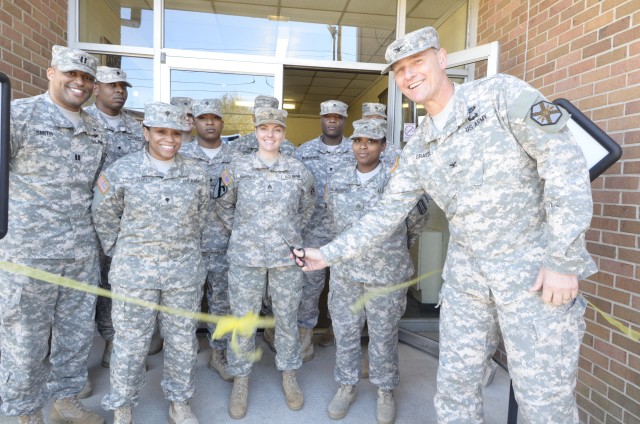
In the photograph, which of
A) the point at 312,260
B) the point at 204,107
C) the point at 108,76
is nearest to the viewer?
the point at 312,260

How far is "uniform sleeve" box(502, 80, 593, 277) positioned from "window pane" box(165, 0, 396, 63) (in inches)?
131

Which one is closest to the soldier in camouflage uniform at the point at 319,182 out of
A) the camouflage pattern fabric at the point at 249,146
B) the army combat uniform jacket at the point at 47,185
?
the camouflage pattern fabric at the point at 249,146

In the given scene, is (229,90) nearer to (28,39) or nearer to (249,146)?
(249,146)

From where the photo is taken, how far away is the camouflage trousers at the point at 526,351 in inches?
64.7

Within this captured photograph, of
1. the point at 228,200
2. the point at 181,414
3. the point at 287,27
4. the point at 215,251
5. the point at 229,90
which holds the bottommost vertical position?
the point at 181,414

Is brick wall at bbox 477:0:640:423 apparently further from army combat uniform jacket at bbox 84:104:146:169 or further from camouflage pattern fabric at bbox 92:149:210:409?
army combat uniform jacket at bbox 84:104:146:169

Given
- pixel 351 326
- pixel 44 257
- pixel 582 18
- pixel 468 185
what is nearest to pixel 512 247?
pixel 468 185

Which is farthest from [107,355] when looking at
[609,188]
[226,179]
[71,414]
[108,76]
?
[609,188]

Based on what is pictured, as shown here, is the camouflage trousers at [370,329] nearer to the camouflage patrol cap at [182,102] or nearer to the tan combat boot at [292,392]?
the tan combat boot at [292,392]

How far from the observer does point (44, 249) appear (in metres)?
2.38

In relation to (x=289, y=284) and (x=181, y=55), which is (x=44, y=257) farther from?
(x=181, y=55)

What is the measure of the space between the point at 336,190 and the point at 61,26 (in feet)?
9.65

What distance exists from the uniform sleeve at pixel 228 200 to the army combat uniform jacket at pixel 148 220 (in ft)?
1.19

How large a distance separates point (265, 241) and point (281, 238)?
0.34 feet
